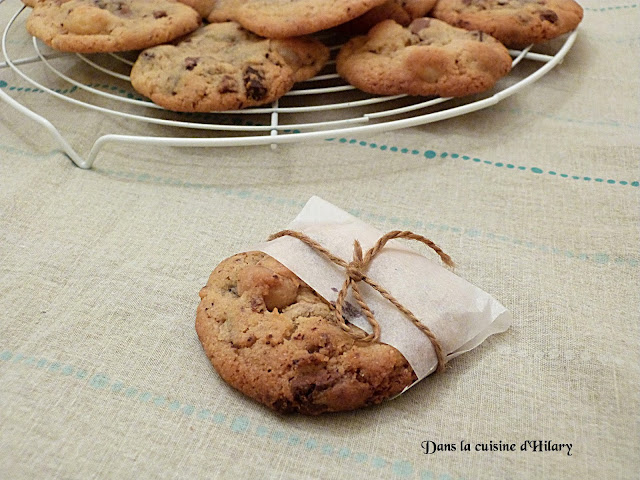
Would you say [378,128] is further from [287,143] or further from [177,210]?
[177,210]

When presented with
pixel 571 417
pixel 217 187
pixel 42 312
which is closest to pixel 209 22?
pixel 217 187

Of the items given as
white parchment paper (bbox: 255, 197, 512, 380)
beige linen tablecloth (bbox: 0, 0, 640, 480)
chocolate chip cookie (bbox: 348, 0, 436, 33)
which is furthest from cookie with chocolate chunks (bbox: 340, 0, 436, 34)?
white parchment paper (bbox: 255, 197, 512, 380)

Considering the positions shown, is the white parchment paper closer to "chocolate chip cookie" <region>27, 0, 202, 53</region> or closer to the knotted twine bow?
the knotted twine bow

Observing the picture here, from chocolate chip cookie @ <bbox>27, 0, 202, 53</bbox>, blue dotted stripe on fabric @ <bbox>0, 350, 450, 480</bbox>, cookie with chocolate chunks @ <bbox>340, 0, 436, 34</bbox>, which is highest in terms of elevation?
→ chocolate chip cookie @ <bbox>27, 0, 202, 53</bbox>

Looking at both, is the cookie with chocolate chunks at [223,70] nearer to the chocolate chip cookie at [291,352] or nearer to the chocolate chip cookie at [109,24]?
Answer: the chocolate chip cookie at [109,24]

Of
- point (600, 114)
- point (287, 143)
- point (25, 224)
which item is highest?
point (25, 224)

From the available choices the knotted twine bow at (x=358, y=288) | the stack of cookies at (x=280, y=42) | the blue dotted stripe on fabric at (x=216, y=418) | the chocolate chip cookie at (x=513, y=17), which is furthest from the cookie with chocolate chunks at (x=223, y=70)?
the blue dotted stripe on fabric at (x=216, y=418)

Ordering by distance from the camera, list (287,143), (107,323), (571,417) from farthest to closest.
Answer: (287,143) < (107,323) < (571,417)
